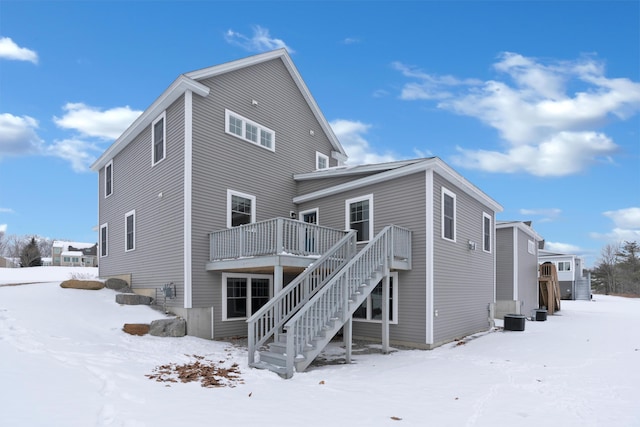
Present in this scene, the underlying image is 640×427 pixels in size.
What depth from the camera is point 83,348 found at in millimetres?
8969


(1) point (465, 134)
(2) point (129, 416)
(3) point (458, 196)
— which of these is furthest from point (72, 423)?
(1) point (465, 134)

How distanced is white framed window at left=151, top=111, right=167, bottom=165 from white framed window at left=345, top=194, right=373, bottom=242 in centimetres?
656

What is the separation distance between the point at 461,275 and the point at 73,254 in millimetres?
70573

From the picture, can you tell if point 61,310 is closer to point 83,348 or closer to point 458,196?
point 83,348

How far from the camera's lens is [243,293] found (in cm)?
1380

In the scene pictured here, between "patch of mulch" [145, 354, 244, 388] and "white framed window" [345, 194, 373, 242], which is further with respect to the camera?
"white framed window" [345, 194, 373, 242]

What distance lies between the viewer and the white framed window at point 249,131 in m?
14.1

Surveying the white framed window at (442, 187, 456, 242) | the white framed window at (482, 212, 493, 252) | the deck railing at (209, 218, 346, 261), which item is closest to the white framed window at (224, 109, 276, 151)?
the deck railing at (209, 218, 346, 261)

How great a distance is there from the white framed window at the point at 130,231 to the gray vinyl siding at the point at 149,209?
212 millimetres

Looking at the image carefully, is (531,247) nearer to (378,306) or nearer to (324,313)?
(378,306)

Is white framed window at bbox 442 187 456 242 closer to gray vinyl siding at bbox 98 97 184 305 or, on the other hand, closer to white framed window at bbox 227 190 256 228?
white framed window at bbox 227 190 256 228

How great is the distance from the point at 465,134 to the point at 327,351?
50.4 feet

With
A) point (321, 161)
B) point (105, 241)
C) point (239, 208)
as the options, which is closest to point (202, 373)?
point (239, 208)

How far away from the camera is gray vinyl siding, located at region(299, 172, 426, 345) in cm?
1203
